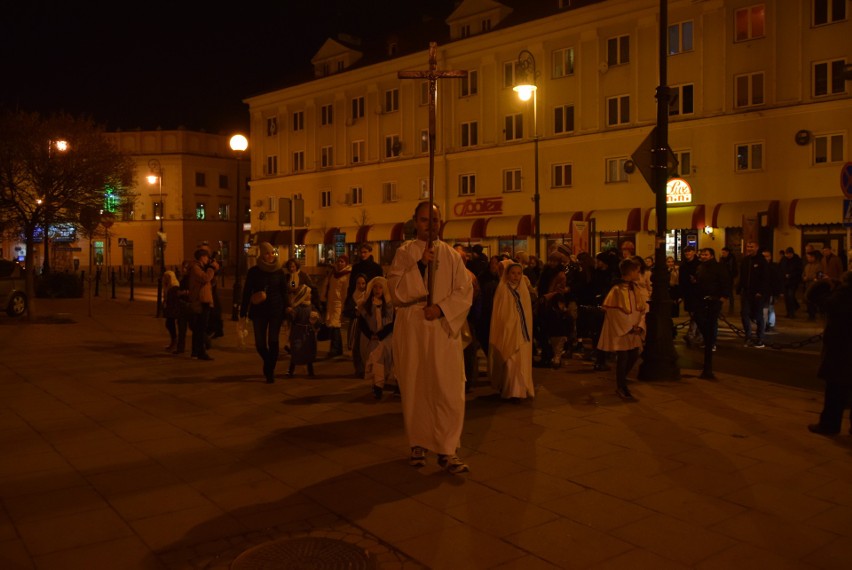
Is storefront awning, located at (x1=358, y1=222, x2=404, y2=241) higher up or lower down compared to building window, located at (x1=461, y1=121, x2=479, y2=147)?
lower down

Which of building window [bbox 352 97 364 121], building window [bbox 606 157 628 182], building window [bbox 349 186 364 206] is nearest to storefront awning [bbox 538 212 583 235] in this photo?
building window [bbox 606 157 628 182]

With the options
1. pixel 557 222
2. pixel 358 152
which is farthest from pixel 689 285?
pixel 358 152

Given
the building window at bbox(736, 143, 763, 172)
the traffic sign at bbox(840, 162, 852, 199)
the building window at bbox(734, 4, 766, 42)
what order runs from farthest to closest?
the building window at bbox(736, 143, 763, 172) < the building window at bbox(734, 4, 766, 42) < the traffic sign at bbox(840, 162, 852, 199)

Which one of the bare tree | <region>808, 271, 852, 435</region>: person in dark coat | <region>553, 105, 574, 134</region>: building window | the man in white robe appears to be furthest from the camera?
<region>553, 105, 574, 134</region>: building window

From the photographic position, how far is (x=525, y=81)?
2344 centimetres

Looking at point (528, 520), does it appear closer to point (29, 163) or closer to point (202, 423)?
point (202, 423)

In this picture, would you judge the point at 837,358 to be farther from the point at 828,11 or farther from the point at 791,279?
the point at 828,11

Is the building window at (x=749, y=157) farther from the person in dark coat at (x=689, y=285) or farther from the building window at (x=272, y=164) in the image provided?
the building window at (x=272, y=164)

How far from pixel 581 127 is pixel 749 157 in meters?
8.48

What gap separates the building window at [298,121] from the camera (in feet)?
176

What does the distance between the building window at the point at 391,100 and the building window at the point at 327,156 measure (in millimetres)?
5671

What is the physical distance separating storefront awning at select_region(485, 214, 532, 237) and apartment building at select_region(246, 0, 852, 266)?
0.08 m

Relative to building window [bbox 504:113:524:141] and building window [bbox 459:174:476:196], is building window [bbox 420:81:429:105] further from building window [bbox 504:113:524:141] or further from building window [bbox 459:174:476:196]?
building window [bbox 504:113:524:141]

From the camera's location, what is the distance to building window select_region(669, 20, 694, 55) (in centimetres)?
3453
